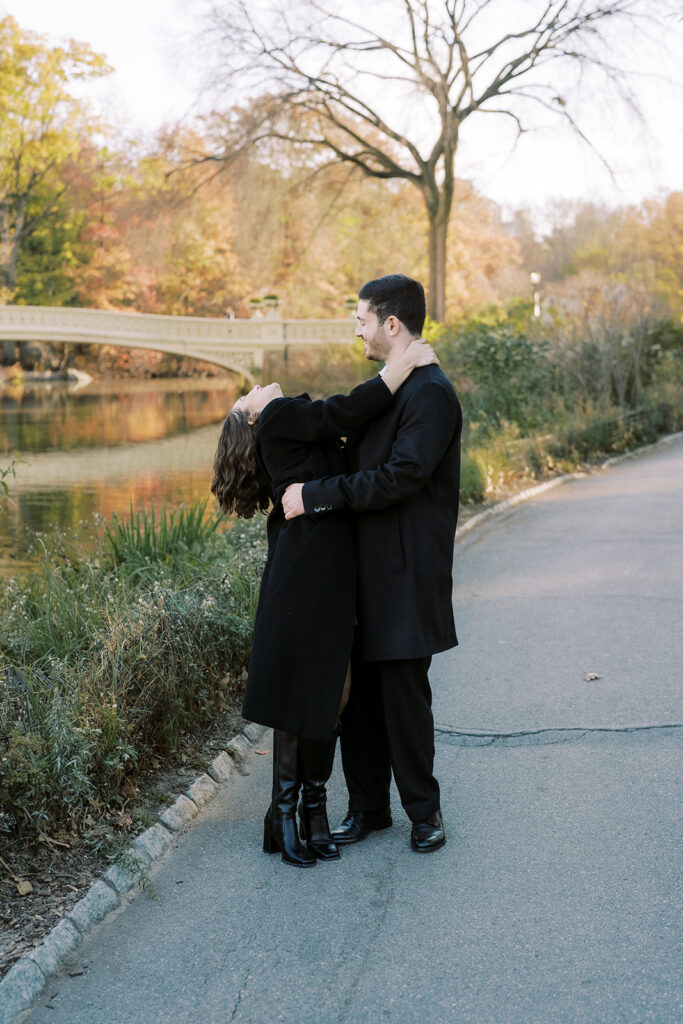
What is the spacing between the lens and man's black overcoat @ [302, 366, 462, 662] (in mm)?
3693

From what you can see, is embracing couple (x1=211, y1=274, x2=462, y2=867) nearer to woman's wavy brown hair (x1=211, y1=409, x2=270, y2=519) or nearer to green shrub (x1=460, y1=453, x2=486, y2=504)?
woman's wavy brown hair (x1=211, y1=409, x2=270, y2=519)

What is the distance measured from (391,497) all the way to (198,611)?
2.28 meters

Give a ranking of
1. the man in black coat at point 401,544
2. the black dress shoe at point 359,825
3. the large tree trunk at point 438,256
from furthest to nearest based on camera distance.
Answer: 1. the large tree trunk at point 438,256
2. the black dress shoe at point 359,825
3. the man in black coat at point 401,544

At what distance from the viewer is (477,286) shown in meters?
50.9

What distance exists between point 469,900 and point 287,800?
710 mm

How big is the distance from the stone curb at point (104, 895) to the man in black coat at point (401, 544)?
2.13 ft

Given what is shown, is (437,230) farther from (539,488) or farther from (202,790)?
(202,790)

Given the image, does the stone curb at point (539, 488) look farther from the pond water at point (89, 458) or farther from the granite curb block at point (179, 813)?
the granite curb block at point (179, 813)

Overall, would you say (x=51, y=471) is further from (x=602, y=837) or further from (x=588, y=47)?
(x=602, y=837)

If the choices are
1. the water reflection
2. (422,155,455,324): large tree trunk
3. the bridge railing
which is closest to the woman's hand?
the water reflection

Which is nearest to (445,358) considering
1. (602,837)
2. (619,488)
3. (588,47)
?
(619,488)

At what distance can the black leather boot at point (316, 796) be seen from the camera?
3916mm

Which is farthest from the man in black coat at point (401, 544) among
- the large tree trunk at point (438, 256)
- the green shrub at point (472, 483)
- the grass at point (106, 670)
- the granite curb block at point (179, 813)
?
the large tree trunk at point (438, 256)

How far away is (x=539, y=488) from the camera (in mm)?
13828
